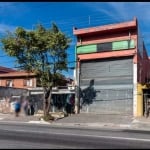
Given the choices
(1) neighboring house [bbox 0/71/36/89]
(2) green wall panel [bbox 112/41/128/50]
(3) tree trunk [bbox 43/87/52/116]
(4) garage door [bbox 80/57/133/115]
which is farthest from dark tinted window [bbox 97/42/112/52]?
(1) neighboring house [bbox 0/71/36/89]

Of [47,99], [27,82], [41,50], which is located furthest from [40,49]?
[27,82]

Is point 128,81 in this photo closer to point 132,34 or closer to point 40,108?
point 132,34

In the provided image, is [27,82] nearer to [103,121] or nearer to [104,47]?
[104,47]

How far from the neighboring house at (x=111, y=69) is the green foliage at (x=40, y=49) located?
13.7ft

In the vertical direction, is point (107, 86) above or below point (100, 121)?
above

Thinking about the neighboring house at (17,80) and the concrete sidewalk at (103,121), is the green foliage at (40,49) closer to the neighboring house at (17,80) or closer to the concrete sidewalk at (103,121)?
the concrete sidewalk at (103,121)

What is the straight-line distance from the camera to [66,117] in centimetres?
3341

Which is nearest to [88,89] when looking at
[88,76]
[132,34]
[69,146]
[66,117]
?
[88,76]

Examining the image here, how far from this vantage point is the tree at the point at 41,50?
31.2 m

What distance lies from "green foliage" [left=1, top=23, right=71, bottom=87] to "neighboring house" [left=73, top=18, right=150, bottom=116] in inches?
165

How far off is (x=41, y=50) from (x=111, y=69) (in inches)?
273

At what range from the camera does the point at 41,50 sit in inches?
1243

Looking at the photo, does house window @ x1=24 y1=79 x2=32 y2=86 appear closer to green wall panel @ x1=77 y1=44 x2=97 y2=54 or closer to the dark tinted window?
green wall panel @ x1=77 y1=44 x2=97 y2=54

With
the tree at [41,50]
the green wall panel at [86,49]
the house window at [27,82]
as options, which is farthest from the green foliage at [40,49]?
the house window at [27,82]
